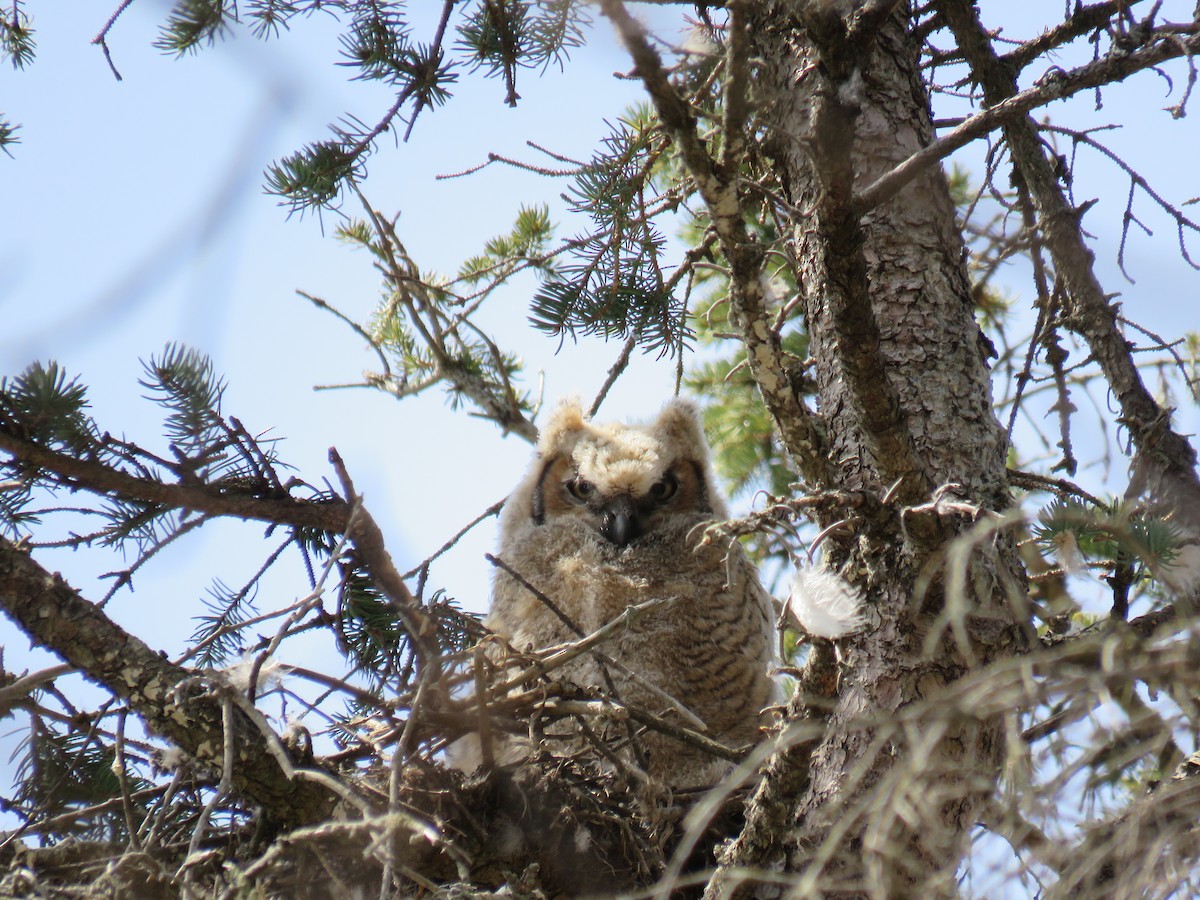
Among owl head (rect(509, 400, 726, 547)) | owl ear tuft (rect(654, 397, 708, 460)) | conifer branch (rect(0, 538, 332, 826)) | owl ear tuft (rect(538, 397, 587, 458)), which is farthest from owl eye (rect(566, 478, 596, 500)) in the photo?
conifer branch (rect(0, 538, 332, 826))

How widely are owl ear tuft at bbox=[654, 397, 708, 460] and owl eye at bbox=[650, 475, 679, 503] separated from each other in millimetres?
170

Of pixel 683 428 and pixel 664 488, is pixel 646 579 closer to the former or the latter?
pixel 664 488

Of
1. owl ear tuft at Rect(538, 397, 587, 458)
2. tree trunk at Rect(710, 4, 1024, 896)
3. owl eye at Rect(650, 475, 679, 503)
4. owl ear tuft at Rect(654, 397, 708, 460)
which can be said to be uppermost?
owl ear tuft at Rect(538, 397, 587, 458)

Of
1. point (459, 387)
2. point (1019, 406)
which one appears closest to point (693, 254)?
point (1019, 406)

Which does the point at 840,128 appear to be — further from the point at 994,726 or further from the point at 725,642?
the point at 725,642

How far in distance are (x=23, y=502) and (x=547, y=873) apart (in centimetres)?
149

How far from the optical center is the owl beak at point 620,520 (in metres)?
3.63

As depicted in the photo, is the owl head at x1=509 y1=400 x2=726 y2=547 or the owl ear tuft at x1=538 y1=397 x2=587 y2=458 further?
the owl ear tuft at x1=538 y1=397 x2=587 y2=458

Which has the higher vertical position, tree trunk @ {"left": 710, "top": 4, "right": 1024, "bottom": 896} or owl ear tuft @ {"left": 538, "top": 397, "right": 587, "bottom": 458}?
owl ear tuft @ {"left": 538, "top": 397, "right": 587, "bottom": 458}

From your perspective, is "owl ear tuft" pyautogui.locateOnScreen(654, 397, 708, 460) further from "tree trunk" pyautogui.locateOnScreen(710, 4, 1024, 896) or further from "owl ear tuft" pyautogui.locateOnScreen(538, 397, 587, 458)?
Result: "tree trunk" pyautogui.locateOnScreen(710, 4, 1024, 896)

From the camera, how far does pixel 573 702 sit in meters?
2.62

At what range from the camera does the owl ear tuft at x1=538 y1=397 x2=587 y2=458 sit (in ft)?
13.4

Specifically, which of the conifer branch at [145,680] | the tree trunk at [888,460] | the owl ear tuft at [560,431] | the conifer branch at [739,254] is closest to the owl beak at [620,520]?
the owl ear tuft at [560,431]

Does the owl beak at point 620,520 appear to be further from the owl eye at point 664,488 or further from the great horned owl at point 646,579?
the owl eye at point 664,488
